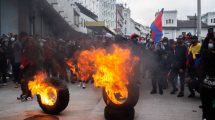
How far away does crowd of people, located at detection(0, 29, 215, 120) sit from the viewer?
7.09m

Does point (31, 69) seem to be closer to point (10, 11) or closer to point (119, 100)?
point (119, 100)

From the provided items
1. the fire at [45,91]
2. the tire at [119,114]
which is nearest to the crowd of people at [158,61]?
the fire at [45,91]

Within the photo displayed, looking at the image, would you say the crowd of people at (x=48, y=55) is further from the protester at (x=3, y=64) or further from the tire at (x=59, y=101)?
the tire at (x=59, y=101)

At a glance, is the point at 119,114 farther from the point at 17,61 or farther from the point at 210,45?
the point at 17,61

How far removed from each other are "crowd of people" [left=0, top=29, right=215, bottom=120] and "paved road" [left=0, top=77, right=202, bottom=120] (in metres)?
0.61

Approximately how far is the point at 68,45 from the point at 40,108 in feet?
20.1

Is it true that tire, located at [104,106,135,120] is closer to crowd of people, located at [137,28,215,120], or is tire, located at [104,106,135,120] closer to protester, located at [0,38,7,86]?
crowd of people, located at [137,28,215,120]

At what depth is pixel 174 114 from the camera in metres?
8.70

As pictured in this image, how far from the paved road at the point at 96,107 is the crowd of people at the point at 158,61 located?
608 mm

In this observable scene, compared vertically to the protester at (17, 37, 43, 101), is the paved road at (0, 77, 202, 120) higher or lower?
lower

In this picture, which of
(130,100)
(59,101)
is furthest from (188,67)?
(59,101)

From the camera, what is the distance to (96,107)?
9.51m

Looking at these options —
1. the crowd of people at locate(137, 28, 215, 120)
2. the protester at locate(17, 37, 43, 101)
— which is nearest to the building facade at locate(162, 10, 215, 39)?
the crowd of people at locate(137, 28, 215, 120)

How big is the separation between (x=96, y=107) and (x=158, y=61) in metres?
4.34
